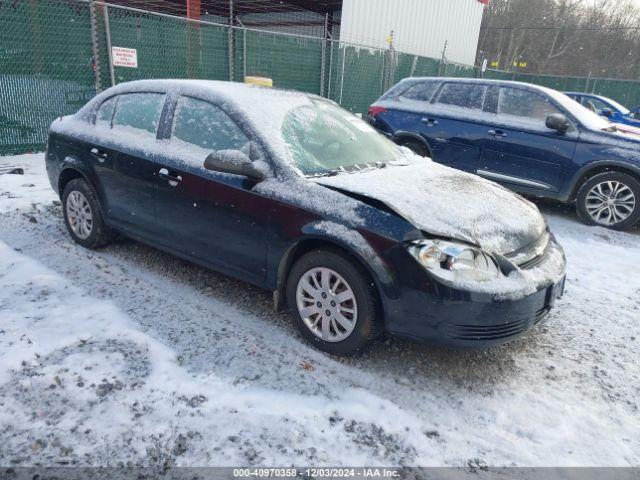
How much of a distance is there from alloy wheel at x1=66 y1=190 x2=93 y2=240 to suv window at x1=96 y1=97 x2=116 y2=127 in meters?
0.68

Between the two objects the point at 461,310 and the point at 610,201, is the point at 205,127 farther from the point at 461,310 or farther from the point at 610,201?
the point at 610,201

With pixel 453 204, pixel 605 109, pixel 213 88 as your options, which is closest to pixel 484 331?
pixel 453 204

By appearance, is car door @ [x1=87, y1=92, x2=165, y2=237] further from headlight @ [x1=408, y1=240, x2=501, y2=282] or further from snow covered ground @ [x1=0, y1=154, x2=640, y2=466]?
headlight @ [x1=408, y1=240, x2=501, y2=282]

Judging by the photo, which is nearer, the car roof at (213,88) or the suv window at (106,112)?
the car roof at (213,88)

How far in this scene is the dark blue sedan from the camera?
8.84ft

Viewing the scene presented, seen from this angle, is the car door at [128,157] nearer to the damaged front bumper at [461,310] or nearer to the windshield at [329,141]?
the windshield at [329,141]

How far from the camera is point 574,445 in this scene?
2441 mm

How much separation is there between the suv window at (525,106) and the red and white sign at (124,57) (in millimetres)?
6157

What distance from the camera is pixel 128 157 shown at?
3896 millimetres

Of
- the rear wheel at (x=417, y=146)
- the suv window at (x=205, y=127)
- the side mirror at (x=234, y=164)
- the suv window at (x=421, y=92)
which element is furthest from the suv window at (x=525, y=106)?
the side mirror at (x=234, y=164)

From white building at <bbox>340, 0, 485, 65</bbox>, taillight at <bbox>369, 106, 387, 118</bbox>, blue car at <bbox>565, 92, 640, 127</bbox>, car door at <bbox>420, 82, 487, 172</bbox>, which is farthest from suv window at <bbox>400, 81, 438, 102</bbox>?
white building at <bbox>340, 0, 485, 65</bbox>

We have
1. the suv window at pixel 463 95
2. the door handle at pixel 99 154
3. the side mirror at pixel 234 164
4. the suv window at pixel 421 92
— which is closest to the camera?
the side mirror at pixel 234 164

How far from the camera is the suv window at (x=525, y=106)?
6480mm

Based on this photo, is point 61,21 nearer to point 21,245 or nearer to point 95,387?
point 21,245
